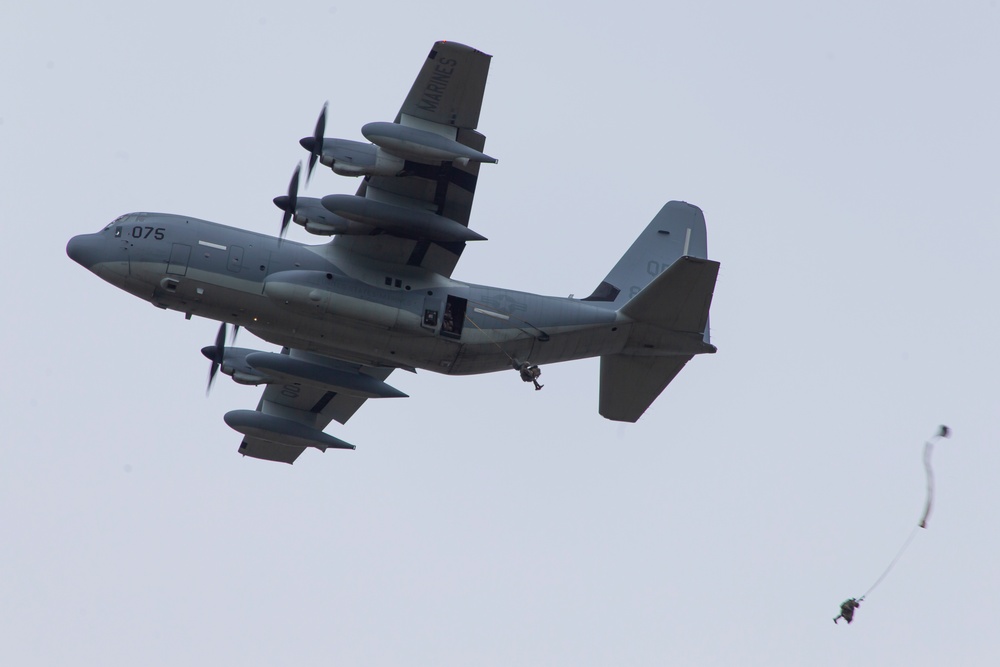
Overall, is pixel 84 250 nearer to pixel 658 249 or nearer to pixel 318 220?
pixel 318 220

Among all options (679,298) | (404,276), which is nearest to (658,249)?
(679,298)

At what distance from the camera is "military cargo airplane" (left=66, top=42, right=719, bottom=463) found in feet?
82.5

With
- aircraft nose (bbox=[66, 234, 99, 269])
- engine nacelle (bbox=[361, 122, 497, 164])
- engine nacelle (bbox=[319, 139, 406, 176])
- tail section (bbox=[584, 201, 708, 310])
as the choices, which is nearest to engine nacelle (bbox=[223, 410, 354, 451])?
aircraft nose (bbox=[66, 234, 99, 269])

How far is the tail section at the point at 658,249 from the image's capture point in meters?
29.5

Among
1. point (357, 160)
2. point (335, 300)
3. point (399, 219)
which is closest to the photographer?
point (357, 160)

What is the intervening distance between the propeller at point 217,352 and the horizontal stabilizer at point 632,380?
927cm

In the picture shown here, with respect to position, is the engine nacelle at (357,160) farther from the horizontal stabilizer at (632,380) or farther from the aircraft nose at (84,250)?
the horizontal stabilizer at (632,380)

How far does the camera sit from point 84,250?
26.4 meters

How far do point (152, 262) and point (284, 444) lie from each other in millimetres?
7568

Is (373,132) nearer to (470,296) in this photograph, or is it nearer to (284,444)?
(470,296)

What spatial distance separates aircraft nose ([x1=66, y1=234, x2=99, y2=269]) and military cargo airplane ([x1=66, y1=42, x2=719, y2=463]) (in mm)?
30

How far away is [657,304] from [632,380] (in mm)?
2486

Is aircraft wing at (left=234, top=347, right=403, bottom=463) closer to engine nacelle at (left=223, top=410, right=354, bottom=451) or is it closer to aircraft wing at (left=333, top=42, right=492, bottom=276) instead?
engine nacelle at (left=223, top=410, right=354, bottom=451)

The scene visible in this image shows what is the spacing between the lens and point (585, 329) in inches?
1088
